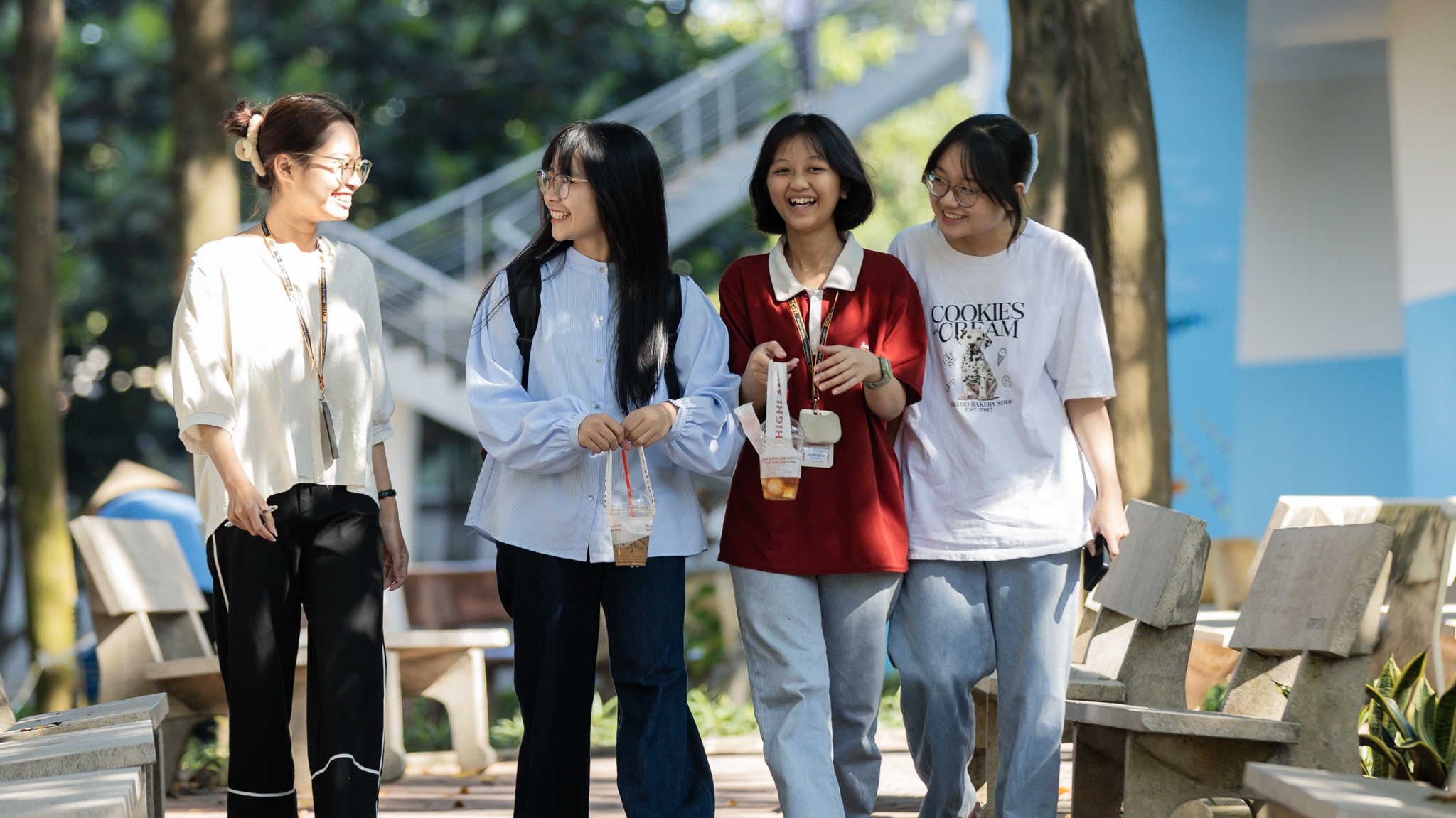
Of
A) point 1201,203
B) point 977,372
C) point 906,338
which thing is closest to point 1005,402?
point 977,372

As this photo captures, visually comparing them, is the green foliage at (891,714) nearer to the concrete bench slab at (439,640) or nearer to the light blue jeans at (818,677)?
the concrete bench slab at (439,640)

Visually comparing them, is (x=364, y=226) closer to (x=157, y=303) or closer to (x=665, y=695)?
(x=157, y=303)

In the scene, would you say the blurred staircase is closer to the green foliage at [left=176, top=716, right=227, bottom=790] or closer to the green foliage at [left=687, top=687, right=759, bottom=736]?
the green foliage at [left=687, top=687, right=759, bottom=736]

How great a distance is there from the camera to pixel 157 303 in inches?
658

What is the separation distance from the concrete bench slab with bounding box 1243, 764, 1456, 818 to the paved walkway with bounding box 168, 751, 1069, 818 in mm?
2117

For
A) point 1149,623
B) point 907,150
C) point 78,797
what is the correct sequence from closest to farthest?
point 78,797, point 1149,623, point 907,150

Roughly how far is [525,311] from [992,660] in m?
1.55

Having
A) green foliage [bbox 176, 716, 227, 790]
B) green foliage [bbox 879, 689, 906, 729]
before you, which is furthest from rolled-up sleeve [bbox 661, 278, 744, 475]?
green foliage [bbox 879, 689, 906, 729]

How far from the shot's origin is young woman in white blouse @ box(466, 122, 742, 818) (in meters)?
3.78

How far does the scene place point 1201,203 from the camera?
33.5 feet

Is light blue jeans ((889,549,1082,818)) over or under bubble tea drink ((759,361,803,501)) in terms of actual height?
under

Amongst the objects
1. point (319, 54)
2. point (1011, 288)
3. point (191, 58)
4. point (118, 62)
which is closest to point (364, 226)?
point (319, 54)

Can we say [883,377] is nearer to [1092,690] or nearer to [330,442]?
[1092,690]

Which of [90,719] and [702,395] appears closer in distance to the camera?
[702,395]
